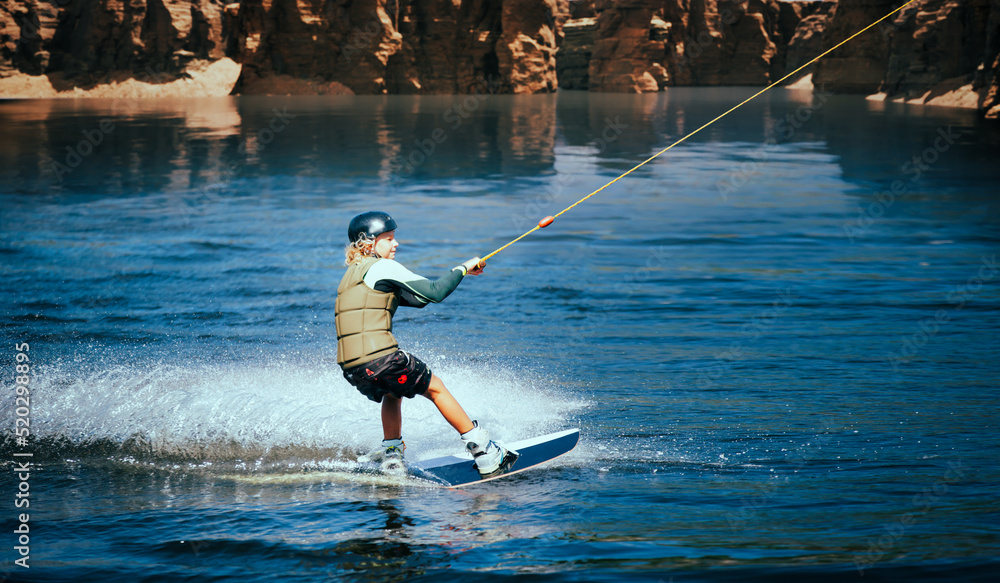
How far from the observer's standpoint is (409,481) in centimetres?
510

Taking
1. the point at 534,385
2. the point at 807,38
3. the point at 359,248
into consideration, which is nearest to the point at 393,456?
the point at 359,248

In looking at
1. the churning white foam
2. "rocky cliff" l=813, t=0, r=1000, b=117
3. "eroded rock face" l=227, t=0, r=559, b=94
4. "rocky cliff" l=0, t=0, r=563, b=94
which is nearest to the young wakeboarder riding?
the churning white foam

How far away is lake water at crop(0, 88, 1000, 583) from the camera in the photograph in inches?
164

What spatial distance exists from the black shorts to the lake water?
1.99 feet

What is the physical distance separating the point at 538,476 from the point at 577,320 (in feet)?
12.8

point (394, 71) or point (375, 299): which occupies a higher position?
point (394, 71)

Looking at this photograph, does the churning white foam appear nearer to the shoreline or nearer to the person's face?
the person's face

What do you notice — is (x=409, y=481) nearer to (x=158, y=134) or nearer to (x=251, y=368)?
(x=251, y=368)

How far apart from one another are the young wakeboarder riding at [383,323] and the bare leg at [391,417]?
0.44 feet

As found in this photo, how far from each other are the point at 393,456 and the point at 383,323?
89 cm

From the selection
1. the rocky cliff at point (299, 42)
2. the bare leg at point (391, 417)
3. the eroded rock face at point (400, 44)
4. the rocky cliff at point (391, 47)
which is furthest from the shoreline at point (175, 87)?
the bare leg at point (391, 417)

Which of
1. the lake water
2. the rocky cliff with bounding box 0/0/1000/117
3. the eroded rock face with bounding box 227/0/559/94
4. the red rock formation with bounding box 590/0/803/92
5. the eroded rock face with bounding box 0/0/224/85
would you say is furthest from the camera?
the red rock formation with bounding box 590/0/803/92

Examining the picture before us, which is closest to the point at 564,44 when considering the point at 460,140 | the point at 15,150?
the point at 460,140

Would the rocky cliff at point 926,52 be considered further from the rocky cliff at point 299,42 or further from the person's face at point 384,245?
the person's face at point 384,245
